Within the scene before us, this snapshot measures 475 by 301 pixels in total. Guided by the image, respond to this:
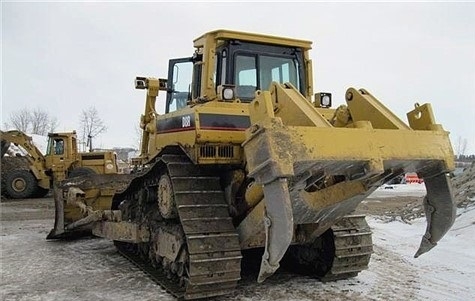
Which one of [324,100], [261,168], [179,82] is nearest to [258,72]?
[324,100]

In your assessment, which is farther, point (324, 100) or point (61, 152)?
point (61, 152)

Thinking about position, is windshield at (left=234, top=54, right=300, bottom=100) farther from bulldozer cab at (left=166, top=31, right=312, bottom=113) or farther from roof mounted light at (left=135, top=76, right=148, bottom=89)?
roof mounted light at (left=135, top=76, right=148, bottom=89)

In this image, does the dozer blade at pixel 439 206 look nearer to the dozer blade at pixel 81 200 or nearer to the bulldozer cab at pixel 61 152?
the dozer blade at pixel 81 200

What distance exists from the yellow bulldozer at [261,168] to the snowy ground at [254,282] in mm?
308

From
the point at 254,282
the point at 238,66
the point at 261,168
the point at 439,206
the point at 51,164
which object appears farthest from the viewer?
the point at 51,164

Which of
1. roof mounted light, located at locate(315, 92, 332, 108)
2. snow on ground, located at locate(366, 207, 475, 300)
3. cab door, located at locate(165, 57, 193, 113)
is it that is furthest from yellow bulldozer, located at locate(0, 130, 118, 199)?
roof mounted light, located at locate(315, 92, 332, 108)

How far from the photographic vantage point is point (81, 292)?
5609mm

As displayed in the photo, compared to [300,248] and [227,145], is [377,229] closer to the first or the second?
[300,248]

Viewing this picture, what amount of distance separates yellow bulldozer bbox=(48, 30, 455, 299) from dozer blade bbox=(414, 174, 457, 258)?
0.01 m

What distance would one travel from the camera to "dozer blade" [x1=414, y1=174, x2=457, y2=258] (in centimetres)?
462

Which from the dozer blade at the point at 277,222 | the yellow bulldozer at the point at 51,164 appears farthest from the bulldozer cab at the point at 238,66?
the yellow bulldozer at the point at 51,164

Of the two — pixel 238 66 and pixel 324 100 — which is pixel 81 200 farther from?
pixel 324 100

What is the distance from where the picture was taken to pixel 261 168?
3.88 metres

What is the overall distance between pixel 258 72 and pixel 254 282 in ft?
8.07
